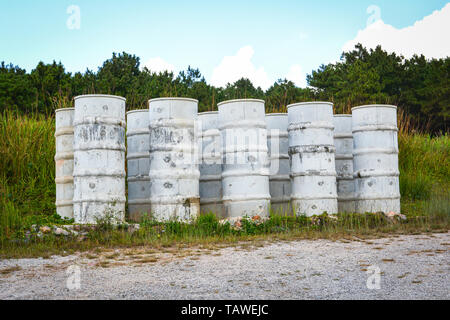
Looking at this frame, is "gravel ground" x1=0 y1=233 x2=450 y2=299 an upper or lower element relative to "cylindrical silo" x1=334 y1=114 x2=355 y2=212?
lower

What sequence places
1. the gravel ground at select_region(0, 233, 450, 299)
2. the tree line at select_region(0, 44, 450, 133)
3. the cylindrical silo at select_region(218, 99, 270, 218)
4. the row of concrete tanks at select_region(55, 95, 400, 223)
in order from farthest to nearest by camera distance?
1. the tree line at select_region(0, 44, 450, 133)
2. the cylindrical silo at select_region(218, 99, 270, 218)
3. the row of concrete tanks at select_region(55, 95, 400, 223)
4. the gravel ground at select_region(0, 233, 450, 299)

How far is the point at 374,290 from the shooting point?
13.9 ft

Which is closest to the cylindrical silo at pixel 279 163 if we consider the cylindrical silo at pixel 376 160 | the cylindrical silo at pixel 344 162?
the cylindrical silo at pixel 344 162

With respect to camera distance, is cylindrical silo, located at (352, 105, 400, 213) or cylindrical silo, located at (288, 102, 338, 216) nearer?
cylindrical silo, located at (288, 102, 338, 216)

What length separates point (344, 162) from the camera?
33.5 ft

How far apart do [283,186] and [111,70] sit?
1766 centimetres

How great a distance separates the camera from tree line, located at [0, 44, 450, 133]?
20938mm

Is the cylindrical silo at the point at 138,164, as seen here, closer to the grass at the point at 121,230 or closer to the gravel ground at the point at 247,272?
the grass at the point at 121,230

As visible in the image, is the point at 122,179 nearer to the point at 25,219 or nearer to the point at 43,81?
the point at 25,219

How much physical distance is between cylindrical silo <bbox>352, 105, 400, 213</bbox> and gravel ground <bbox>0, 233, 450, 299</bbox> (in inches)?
106

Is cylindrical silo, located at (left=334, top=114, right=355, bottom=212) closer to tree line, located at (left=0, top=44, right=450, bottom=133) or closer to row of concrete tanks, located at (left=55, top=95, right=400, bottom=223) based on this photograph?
row of concrete tanks, located at (left=55, top=95, right=400, bottom=223)

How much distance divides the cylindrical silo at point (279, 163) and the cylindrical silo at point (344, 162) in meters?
1.11

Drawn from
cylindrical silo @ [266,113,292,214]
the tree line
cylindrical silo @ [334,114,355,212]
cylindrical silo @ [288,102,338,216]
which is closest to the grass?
cylindrical silo @ [288,102,338,216]
